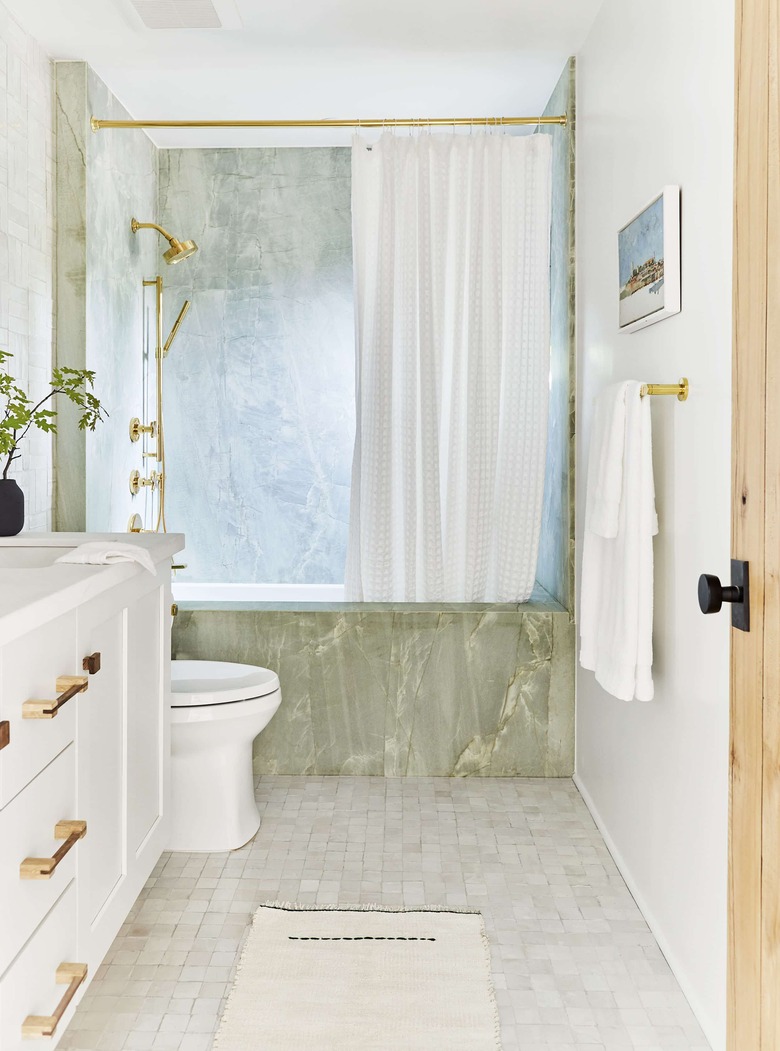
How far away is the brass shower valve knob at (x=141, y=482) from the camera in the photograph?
3.67 metres

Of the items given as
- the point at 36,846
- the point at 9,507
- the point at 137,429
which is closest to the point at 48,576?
the point at 36,846

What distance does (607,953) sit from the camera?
6.51ft

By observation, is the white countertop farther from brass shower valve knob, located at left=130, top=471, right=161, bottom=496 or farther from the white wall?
brass shower valve knob, located at left=130, top=471, right=161, bottom=496

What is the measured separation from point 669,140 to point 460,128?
166 cm

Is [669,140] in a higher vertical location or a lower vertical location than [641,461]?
higher

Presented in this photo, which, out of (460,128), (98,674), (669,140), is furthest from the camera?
(460,128)

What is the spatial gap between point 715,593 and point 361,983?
1.21 meters

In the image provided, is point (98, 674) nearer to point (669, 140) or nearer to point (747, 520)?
point (747, 520)

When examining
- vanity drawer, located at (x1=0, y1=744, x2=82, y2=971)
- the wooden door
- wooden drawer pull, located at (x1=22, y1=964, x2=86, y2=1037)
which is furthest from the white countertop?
the wooden door

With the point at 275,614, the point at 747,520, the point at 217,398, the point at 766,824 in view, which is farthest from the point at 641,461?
the point at 217,398

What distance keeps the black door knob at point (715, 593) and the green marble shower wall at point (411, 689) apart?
72.1 inches

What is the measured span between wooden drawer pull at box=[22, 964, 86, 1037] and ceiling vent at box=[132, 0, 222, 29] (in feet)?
7.76

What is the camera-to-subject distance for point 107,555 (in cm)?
179

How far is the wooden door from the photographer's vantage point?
3.42 feet
